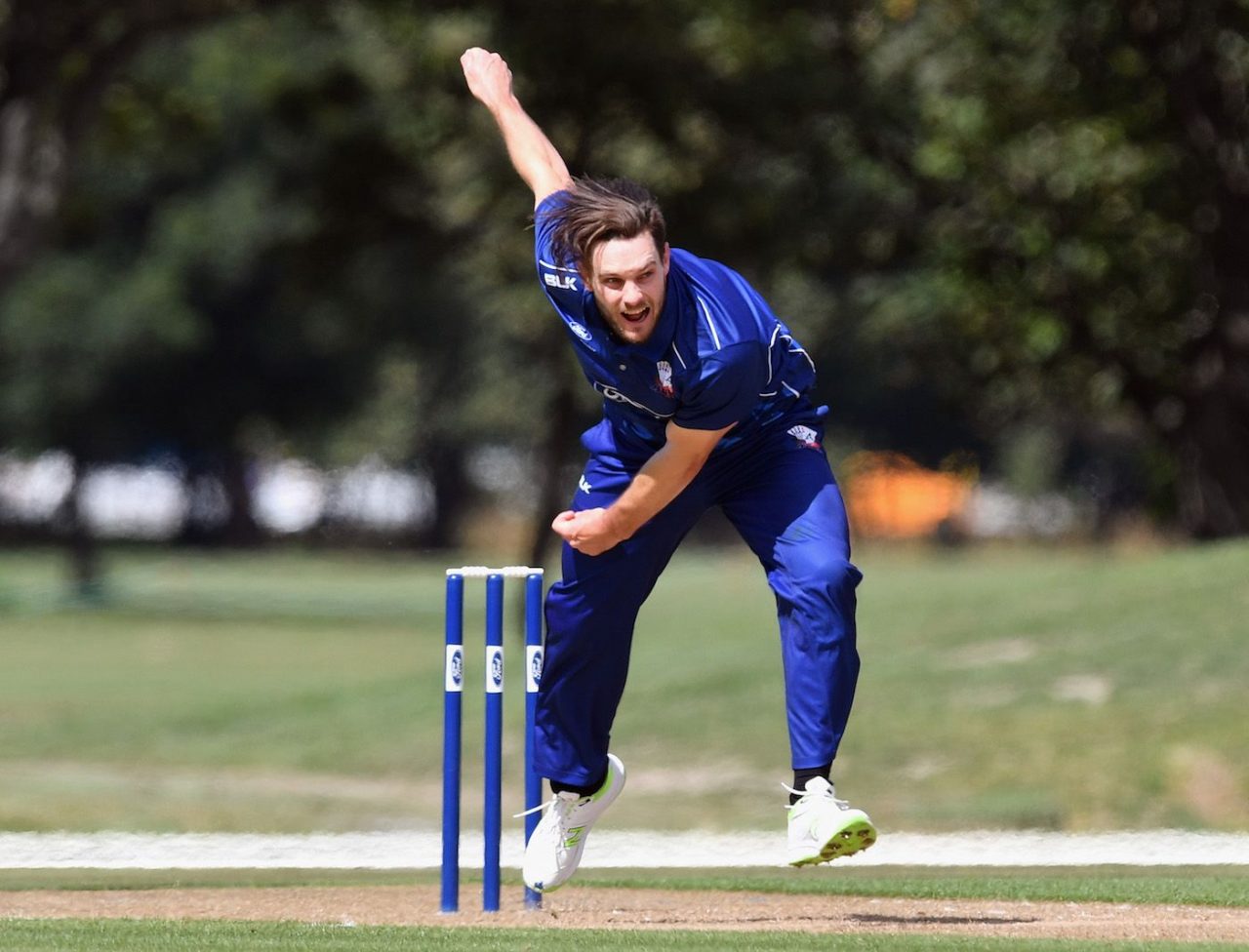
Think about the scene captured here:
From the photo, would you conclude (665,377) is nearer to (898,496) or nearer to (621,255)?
(621,255)

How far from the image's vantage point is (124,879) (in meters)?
8.91

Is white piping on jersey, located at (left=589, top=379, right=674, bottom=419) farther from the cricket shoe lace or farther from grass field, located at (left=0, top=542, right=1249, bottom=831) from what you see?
grass field, located at (left=0, top=542, right=1249, bottom=831)

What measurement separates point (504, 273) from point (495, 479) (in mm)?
32220

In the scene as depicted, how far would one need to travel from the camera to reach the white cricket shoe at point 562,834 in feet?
23.4

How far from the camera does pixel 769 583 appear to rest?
6.71 m

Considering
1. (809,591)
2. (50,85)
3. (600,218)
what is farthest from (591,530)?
(50,85)

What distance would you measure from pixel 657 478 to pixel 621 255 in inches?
28.1

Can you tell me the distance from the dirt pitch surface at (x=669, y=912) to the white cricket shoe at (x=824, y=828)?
351 millimetres

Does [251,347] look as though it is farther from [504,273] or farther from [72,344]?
[504,273]

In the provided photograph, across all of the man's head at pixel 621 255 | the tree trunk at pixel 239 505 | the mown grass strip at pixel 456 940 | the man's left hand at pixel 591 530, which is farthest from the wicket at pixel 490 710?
the tree trunk at pixel 239 505

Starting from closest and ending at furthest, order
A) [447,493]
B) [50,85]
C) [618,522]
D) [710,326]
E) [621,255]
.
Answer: [621,255]
[710,326]
[618,522]
[50,85]
[447,493]

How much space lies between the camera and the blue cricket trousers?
6617 mm

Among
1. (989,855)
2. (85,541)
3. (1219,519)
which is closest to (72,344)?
(85,541)

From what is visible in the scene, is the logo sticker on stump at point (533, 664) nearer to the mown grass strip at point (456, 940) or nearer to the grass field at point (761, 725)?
the mown grass strip at point (456, 940)
